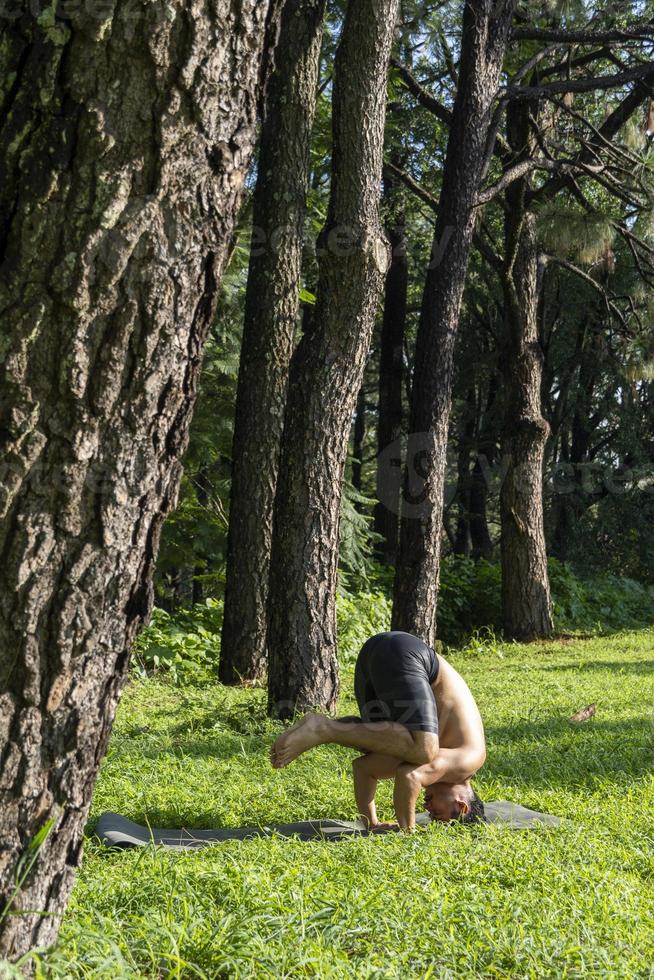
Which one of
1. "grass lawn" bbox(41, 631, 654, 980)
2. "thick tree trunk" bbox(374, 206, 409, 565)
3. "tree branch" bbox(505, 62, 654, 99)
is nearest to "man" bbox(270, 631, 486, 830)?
"grass lawn" bbox(41, 631, 654, 980)

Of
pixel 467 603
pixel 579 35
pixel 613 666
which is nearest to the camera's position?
pixel 579 35

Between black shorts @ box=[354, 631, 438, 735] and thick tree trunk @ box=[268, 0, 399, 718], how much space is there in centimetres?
269

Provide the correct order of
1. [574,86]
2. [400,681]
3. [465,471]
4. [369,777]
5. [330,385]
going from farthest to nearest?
[465,471] < [574,86] < [330,385] < [369,777] < [400,681]

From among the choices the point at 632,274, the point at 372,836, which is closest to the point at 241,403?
the point at 372,836

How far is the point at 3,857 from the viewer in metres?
2.45

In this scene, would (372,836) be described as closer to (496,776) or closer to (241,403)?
(496,776)

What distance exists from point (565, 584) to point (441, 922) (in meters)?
15.0

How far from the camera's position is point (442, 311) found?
1130 centimetres

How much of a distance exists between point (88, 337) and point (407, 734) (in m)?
3.19

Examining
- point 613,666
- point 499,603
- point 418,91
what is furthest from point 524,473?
point 418,91

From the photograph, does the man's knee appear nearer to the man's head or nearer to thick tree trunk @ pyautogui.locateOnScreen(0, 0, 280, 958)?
the man's head

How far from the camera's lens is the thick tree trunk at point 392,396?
19.4m

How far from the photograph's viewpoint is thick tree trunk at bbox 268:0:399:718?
8172 mm

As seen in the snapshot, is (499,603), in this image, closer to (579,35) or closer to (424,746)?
(579,35)
